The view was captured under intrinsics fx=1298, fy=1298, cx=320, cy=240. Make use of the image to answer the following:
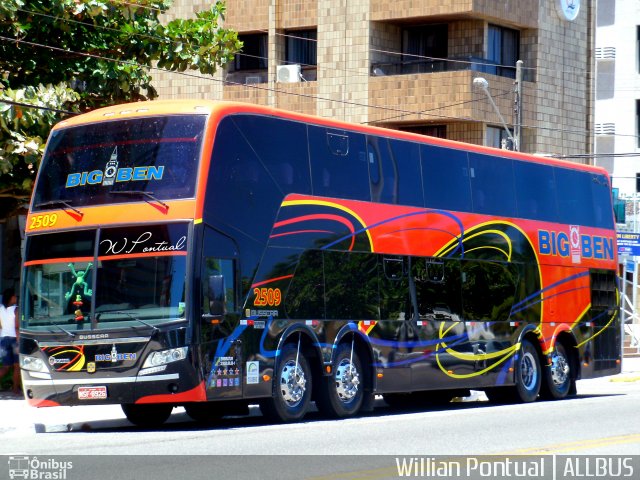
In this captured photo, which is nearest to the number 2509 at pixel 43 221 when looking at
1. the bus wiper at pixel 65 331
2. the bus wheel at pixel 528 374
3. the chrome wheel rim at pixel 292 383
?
the bus wiper at pixel 65 331

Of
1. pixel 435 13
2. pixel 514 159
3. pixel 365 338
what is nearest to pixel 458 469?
pixel 365 338

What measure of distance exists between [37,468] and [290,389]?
6.22m

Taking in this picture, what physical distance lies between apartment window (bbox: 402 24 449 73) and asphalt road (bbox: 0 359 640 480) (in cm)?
2166

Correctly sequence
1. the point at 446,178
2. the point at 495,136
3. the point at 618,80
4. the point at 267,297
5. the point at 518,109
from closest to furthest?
the point at 267,297, the point at 446,178, the point at 518,109, the point at 495,136, the point at 618,80

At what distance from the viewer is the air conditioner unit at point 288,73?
41.3m

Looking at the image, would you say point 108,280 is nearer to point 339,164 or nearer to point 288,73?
point 339,164

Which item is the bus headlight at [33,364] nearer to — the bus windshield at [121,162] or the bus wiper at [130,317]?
the bus wiper at [130,317]

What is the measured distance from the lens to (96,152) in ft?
56.1

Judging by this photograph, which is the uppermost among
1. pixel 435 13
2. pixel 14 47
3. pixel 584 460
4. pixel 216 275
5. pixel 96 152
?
pixel 435 13

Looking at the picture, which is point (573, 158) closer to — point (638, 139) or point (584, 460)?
point (638, 139)

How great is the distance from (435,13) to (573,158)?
770cm

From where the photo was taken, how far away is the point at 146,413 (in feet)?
58.9

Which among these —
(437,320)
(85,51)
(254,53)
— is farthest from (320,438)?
(254,53)

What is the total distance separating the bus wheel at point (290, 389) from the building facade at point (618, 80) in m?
45.9
